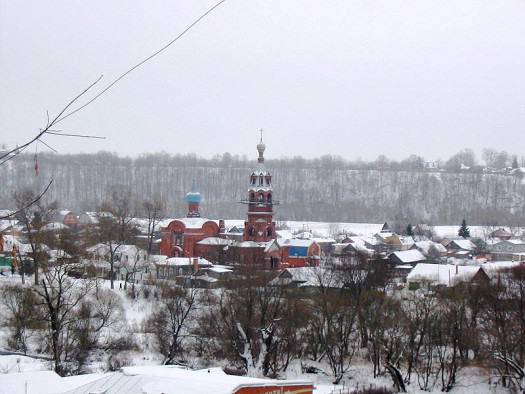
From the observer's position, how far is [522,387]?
2153cm

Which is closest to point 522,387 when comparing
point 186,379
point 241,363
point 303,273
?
point 241,363

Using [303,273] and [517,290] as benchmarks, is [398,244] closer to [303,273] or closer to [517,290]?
[303,273]

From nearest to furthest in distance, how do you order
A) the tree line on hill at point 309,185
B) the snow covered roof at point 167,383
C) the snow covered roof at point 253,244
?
1. the snow covered roof at point 167,383
2. the snow covered roof at point 253,244
3. the tree line on hill at point 309,185

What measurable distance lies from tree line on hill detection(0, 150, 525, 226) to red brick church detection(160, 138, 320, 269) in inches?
1929

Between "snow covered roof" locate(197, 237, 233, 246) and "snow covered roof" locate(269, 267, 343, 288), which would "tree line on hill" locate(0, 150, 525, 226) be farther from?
"snow covered roof" locate(269, 267, 343, 288)

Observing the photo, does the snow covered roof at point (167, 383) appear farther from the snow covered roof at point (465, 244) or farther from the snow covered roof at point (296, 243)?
the snow covered roof at point (465, 244)

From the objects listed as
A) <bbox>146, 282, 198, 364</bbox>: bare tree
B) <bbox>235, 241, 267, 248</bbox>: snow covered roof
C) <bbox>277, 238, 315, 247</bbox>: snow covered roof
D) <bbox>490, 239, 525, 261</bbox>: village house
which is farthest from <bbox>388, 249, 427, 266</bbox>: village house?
<bbox>146, 282, 198, 364</bbox>: bare tree

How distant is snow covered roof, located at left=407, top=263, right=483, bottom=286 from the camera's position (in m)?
34.5

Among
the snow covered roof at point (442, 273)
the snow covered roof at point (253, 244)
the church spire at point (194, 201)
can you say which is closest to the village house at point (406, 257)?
the snow covered roof at point (442, 273)

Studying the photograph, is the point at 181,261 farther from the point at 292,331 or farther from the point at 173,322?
the point at 292,331

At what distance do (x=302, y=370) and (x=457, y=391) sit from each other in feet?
18.5

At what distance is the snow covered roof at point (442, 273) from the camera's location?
3453 cm

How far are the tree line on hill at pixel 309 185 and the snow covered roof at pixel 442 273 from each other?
183 ft

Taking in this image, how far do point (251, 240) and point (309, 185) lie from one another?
78811mm
